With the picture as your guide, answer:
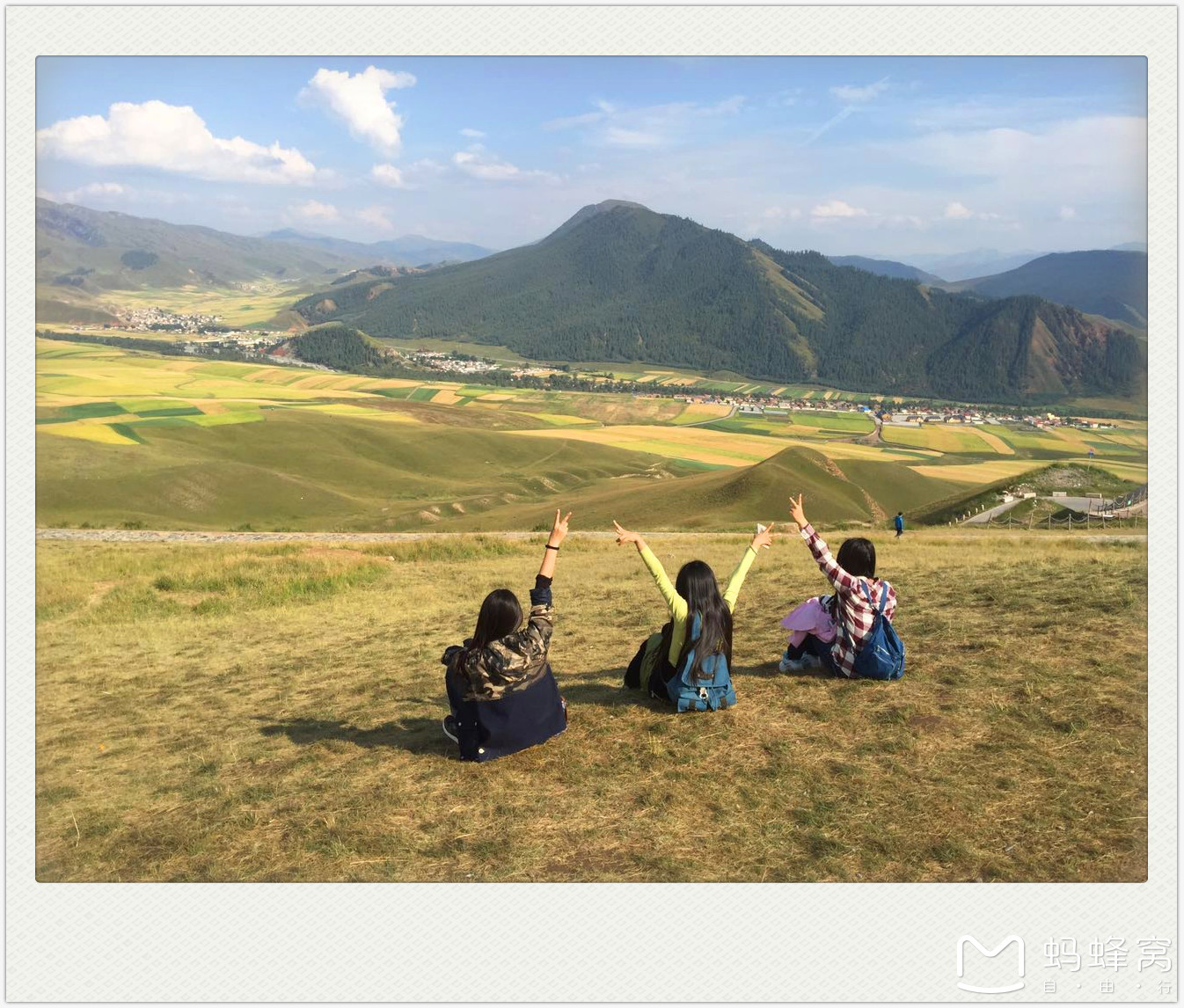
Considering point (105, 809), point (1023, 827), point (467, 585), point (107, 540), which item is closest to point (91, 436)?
point (107, 540)

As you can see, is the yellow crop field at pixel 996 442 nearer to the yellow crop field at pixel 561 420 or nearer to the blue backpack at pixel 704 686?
the yellow crop field at pixel 561 420

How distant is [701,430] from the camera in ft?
555

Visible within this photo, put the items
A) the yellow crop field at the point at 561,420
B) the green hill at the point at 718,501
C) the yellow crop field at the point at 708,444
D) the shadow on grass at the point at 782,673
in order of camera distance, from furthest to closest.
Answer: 1. the yellow crop field at the point at 561,420
2. the yellow crop field at the point at 708,444
3. the green hill at the point at 718,501
4. the shadow on grass at the point at 782,673

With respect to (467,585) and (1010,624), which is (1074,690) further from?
(467,585)

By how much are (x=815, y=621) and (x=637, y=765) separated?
338cm

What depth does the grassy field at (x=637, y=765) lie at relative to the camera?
21.8ft

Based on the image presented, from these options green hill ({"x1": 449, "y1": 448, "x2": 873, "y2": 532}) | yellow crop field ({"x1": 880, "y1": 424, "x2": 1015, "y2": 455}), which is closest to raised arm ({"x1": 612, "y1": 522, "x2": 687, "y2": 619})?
green hill ({"x1": 449, "y1": 448, "x2": 873, "y2": 532})

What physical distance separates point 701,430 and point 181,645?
514 feet

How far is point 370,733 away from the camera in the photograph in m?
10.1

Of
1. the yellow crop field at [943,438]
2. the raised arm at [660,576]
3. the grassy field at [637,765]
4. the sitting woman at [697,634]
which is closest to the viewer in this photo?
the grassy field at [637,765]

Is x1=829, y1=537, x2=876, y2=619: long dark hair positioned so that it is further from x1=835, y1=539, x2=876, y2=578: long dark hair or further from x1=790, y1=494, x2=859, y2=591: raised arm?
x1=790, y1=494, x2=859, y2=591: raised arm

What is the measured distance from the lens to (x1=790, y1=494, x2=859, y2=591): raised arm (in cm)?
884

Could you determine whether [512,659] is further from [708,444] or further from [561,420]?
[561,420]

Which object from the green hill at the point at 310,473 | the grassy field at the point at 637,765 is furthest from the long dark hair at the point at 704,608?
the green hill at the point at 310,473
